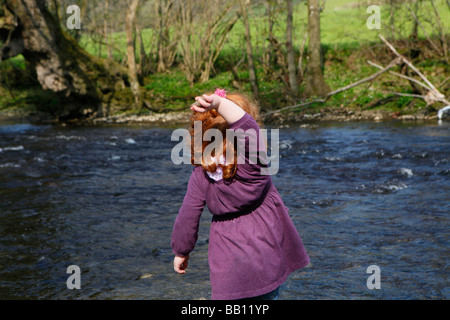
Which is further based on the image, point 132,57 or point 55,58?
point 132,57

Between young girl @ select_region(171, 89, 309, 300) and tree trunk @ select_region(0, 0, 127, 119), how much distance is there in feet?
52.0

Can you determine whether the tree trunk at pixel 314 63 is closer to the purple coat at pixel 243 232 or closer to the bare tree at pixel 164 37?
the bare tree at pixel 164 37

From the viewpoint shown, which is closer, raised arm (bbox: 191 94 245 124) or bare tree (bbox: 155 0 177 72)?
raised arm (bbox: 191 94 245 124)

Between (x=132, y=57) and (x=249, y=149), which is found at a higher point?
(x=132, y=57)

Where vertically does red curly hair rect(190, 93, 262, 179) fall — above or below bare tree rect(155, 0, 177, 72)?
below

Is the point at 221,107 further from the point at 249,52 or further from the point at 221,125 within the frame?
the point at 249,52

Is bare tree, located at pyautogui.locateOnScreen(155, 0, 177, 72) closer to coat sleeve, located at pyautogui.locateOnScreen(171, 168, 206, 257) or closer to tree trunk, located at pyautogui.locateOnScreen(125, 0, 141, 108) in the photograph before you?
tree trunk, located at pyautogui.locateOnScreen(125, 0, 141, 108)

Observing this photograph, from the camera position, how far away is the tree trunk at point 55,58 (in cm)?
1733

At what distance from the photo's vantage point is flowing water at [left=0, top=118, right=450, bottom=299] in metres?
4.84

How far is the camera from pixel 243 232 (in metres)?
3.08

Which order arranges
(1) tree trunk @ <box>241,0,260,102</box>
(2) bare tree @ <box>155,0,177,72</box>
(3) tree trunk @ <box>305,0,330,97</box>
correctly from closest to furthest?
(1) tree trunk @ <box>241,0,260,102</box>
(3) tree trunk @ <box>305,0,330,97</box>
(2) bare tree @ <box>155,0,177,72</box>

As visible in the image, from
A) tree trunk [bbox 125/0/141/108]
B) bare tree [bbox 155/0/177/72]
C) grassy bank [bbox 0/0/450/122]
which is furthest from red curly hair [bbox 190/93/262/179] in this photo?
bare tree [bbox 155/0/177/72]

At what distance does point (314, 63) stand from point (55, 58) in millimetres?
10355

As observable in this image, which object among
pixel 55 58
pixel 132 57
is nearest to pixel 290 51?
pixel 132 57
